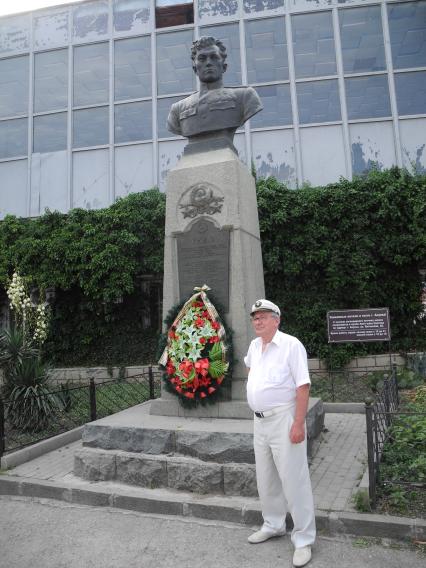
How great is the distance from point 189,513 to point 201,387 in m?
1.45

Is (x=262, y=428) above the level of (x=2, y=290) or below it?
below

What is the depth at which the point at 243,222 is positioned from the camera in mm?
5699

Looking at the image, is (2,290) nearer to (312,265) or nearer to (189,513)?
(312,265)

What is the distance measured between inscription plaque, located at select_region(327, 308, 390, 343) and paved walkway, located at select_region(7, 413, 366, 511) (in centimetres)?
300

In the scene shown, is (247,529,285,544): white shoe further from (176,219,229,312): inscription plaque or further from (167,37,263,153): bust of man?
(167,37,263,153): bust of man

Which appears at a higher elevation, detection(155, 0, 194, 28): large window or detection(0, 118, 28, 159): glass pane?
detection(155, 0, 194, 28): large window

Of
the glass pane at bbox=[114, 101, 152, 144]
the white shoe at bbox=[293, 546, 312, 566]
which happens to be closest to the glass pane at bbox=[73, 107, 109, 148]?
the glass pane at bbox=[114, 101, 152, 144]

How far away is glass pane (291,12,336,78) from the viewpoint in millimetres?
13688

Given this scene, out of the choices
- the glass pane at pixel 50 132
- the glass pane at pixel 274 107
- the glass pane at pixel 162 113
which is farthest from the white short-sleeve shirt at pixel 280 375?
the glass pane at pixel 50 132

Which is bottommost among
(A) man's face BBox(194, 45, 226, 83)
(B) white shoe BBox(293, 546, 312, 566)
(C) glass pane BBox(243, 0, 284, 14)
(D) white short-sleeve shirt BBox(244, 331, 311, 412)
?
(B) white shoe BBox(293, 546, 312, 566)

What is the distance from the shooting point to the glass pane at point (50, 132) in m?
14.9

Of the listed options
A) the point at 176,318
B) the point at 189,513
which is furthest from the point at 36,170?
the point at 189,513

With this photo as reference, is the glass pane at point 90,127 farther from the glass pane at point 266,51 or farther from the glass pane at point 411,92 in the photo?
the glass pane at point 411,92

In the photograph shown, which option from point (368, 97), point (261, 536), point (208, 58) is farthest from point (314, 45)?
point (261, 536)
